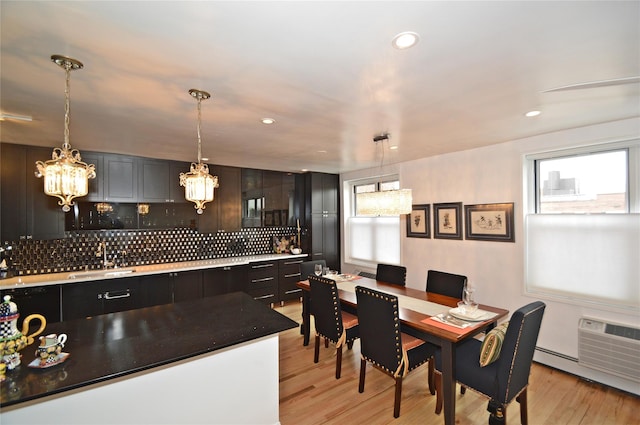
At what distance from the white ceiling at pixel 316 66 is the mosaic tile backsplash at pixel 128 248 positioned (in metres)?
1.62

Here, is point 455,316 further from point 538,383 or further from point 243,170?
point 243,170

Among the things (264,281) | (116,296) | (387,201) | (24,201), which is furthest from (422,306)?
(24,201)

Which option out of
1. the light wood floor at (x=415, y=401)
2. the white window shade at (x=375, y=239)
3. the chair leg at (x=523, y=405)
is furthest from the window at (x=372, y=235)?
the chair leg at (x=523, y=405)

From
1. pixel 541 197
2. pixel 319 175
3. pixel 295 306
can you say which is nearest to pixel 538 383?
pixel 541 197

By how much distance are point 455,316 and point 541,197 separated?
208 centimetres

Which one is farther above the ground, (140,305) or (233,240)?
(233,240)

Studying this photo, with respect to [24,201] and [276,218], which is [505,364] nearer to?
[276,218]

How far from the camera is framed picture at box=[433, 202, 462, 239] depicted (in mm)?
4043

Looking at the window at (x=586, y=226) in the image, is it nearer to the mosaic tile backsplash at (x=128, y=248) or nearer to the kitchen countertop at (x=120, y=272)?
the kitchen countertop at (x=120, y=272)

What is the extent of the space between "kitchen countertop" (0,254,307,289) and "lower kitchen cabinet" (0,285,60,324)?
81mm

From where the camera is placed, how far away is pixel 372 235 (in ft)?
18.4

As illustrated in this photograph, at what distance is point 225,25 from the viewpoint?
134 centimetres

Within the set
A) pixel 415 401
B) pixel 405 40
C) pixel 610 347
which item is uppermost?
pixel 405 40

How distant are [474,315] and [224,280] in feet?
12.2
